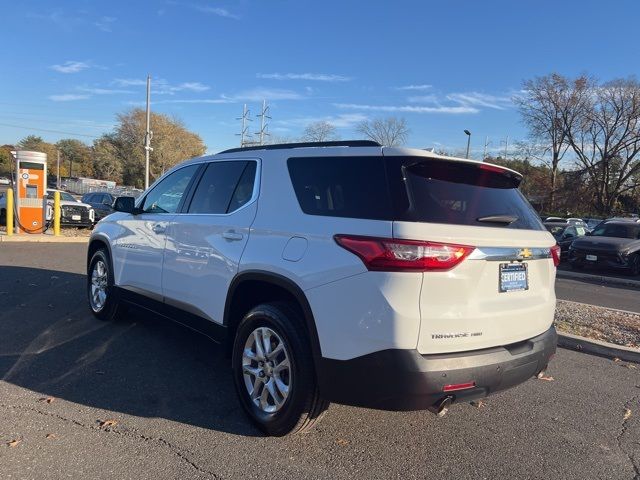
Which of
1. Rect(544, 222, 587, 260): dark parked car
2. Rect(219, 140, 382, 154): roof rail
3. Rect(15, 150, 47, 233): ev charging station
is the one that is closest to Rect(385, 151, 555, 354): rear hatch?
Rect(219, 140, 382, 154): roof rail

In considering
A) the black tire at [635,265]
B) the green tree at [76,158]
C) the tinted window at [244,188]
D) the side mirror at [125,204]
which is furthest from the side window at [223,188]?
the green tree at [76,158]

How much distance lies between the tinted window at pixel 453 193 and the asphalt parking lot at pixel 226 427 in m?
1.49

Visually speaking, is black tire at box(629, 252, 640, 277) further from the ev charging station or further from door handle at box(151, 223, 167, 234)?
the ev charging station

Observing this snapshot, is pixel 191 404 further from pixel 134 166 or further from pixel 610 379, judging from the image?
pixel 134 166

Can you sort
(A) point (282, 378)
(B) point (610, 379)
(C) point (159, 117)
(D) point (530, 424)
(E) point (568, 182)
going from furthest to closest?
(C) point (159, 117) < (E) point (568, 182) < (B) point (610, 379) < (D) point (530, 424) < (A) point (282, 378)

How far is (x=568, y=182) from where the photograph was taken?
54469 millimetres

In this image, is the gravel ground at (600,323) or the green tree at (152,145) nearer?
the gravel ground at (600,323)

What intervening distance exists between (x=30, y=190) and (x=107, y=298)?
12.0 m

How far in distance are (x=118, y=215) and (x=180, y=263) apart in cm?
180

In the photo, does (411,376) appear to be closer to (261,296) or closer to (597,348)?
(261,296)

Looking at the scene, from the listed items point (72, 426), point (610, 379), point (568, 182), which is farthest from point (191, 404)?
point (568, 182)

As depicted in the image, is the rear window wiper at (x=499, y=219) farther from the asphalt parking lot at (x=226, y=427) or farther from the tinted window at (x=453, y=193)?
the asphalt parking lot at (x=226, y=427)

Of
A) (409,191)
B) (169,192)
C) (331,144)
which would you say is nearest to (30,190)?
(169,192)

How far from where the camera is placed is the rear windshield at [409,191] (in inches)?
118
